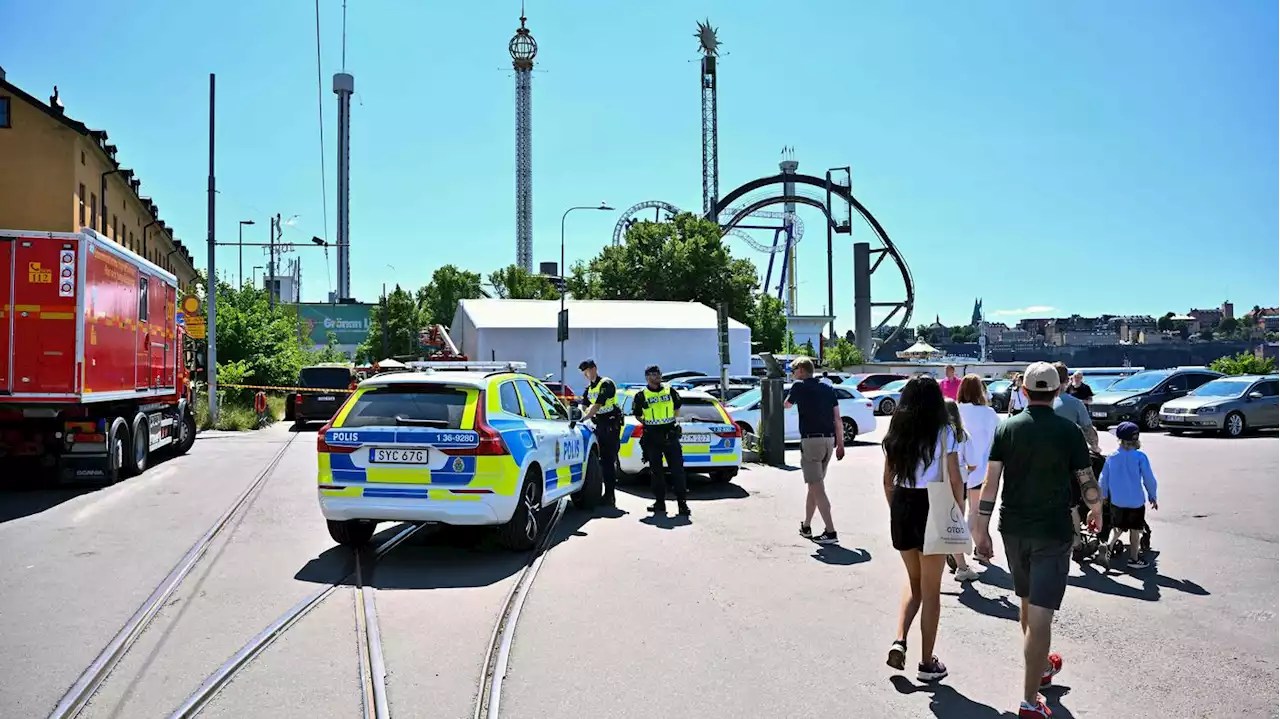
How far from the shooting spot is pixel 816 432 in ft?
31.2

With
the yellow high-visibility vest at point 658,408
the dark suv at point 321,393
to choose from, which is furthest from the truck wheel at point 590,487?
the dark suv at point 321,393

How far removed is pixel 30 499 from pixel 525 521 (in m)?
7.74

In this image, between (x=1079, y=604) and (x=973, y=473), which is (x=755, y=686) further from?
(x=973, y=473)

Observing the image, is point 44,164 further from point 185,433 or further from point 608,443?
point 608,443

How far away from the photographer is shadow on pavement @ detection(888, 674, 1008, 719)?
4723mm

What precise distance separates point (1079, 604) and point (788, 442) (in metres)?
15.0

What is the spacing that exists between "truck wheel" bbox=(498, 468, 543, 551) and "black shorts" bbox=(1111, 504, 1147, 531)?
4979mm

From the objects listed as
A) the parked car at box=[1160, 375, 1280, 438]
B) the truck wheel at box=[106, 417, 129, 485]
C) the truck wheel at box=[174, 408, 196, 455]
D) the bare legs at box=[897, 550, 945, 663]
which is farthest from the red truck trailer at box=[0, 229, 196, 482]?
the parked car at box=[1160, 375, 1280, 438]

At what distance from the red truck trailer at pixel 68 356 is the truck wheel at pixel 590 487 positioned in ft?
22.0

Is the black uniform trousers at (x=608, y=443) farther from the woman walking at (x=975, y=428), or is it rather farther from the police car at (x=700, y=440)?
the woman walking at (x=975, y=428)

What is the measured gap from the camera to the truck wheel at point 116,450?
13.8 m

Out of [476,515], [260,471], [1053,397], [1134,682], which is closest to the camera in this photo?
[1053,397]

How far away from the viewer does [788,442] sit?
2202 centimetres

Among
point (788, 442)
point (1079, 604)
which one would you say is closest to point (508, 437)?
point (1079, 604)
